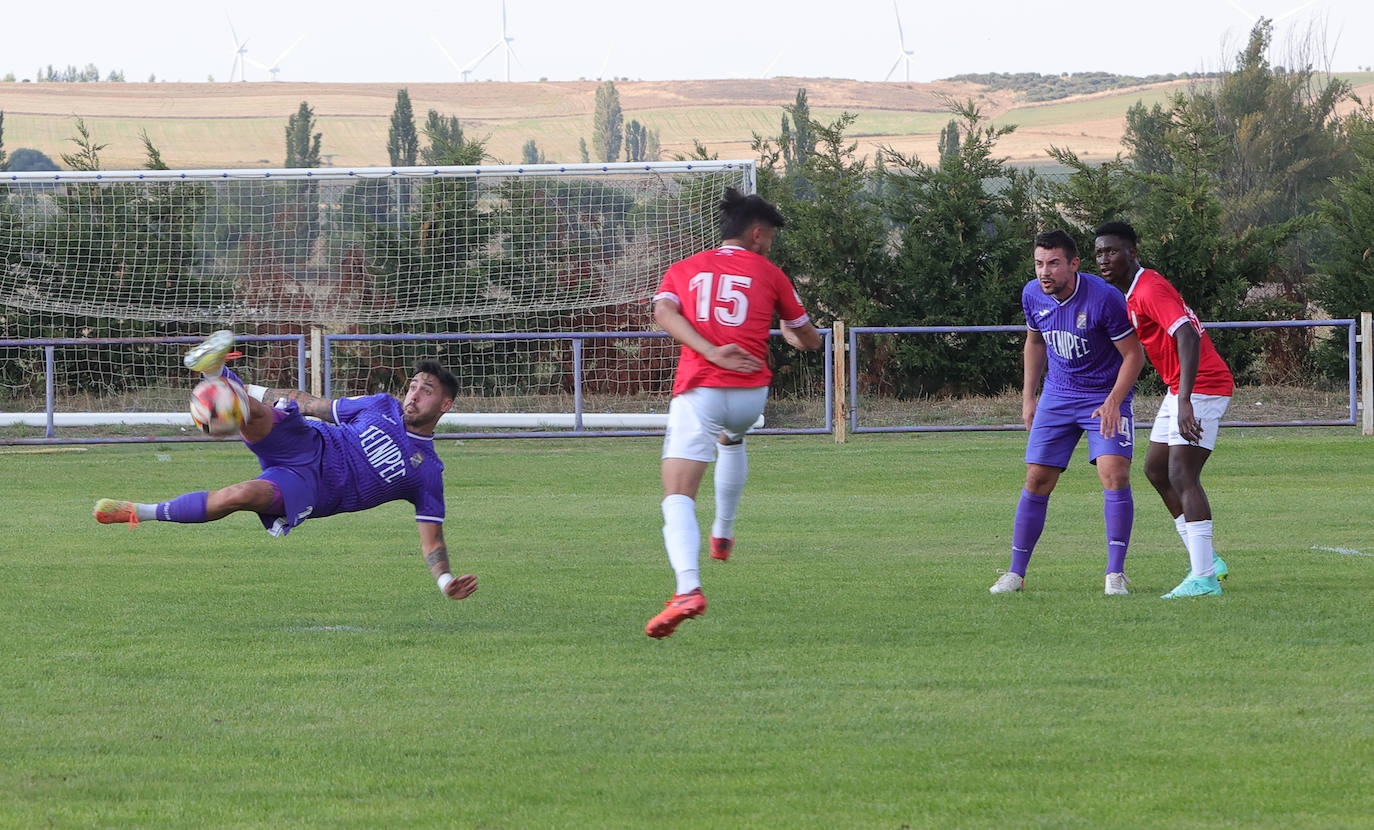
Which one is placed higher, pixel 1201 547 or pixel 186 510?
pixel 186 510

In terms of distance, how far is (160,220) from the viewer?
75.2ft

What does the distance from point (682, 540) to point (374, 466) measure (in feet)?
5.84

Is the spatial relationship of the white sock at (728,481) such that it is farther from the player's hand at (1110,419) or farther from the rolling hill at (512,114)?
the rolling hill at (512,114)

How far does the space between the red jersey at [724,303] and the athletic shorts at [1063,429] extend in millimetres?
1990

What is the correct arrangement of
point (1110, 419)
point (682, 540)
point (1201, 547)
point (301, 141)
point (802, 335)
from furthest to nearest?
point (301, 141), point (1201, 547), point (1110, 419), point (802, 335), point (682, 540)

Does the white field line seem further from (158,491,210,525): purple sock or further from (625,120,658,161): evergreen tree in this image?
(625,120,658,161): evergreen tree

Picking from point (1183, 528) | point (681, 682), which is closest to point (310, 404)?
point (681, 682)

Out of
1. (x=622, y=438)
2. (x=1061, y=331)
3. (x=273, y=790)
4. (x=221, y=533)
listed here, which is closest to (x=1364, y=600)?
(x=1061, y=331)

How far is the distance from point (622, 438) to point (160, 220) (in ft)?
27.3

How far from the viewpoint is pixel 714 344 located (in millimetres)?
6539

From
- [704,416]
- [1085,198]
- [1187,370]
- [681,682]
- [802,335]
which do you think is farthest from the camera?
[1085,198]

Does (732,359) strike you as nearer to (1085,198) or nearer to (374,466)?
(374,466)

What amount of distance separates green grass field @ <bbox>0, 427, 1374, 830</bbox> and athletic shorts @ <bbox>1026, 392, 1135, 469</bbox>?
69cm

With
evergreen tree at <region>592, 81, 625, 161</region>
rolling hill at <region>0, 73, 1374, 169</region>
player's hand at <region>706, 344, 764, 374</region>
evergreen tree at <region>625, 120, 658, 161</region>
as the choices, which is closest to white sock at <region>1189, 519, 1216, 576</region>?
player's hand at <region>706, 344, 764, 374</region>
